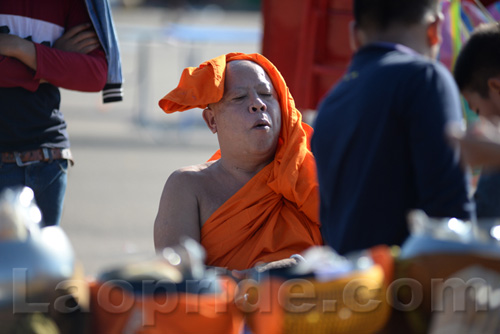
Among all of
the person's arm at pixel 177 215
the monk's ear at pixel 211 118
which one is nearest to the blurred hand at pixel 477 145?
the person's arm at pixel 177 215

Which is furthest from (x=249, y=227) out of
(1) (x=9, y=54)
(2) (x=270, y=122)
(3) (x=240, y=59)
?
(1) (x=9, y=54)

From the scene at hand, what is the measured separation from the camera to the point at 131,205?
282 inches

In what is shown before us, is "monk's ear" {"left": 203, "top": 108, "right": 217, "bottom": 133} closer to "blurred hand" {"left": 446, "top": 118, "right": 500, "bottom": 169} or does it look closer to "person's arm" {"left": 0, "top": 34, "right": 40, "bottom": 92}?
"person's arm" {"left": 0, "top": 34, "right": 40, "bottom": 92}

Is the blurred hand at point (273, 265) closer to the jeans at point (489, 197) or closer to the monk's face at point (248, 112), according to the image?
the monk's face at point (248, 112)

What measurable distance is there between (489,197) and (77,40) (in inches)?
68.0

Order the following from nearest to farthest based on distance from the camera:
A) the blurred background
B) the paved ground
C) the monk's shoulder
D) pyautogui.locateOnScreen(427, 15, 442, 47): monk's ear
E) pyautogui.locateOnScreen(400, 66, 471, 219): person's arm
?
pyautogui.locateOnScreen(400, 66, 471, 219): person's arm < pyautogui.locateOnScreen(427, 15, 442, 47): monk's ear < the monk's shoulder < the blurred background < the paved ground

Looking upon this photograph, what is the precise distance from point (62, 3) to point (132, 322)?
5.93ft

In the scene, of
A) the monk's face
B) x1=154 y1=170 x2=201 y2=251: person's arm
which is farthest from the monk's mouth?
x1=154 y1=170 x2=201 y2=251: person's arm

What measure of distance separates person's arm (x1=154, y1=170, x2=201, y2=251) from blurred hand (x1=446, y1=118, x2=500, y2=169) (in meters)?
1.39

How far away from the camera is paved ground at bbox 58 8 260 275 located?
6122 millimetres

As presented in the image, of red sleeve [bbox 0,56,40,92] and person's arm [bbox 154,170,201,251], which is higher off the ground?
red sleeve [bbox 0,56,40,92]

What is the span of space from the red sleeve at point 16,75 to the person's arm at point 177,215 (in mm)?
647

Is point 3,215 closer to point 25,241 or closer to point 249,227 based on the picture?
point 25,241

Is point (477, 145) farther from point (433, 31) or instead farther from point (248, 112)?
point (248, 112)
